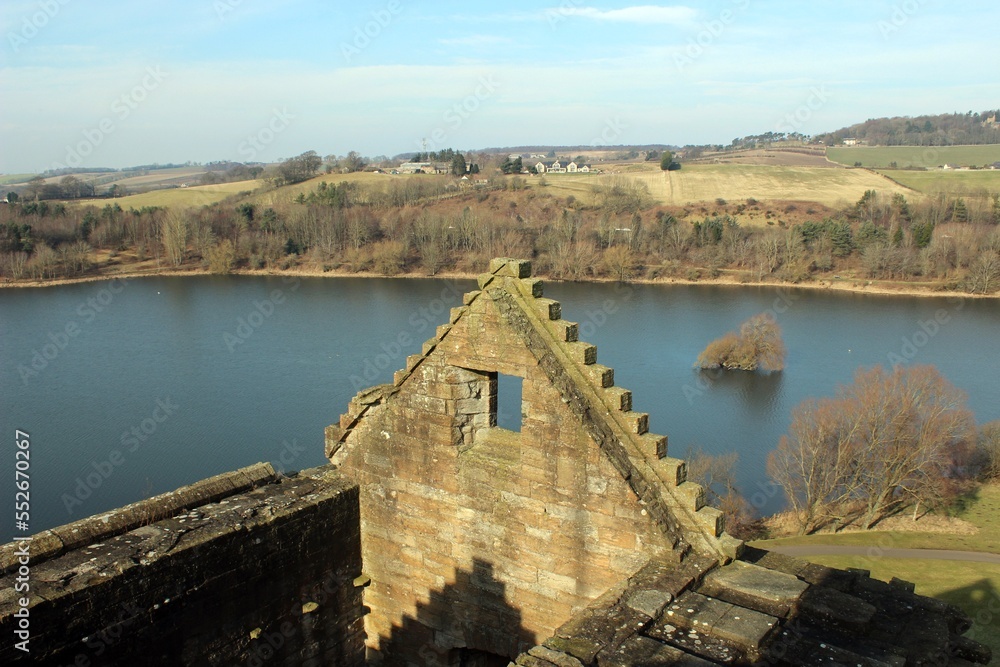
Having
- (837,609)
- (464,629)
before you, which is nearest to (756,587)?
(837,609)

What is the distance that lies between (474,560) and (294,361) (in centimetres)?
3962

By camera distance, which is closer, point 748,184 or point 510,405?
point 510,405

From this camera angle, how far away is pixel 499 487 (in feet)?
24.9

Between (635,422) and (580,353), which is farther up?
(580,353)

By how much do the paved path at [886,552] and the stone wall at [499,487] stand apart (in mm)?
21052

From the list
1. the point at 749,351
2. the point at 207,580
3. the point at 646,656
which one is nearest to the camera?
the point at 646,656

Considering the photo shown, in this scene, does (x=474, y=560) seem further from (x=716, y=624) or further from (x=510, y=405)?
(x=510, y=405)

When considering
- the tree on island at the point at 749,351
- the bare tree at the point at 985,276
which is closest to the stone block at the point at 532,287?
the tree on island at the point at 749,351

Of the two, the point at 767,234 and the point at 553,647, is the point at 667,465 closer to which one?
the point at 553,647

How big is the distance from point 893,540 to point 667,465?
26397 millimetres

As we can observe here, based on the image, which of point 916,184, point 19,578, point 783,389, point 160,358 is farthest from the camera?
point 916,184

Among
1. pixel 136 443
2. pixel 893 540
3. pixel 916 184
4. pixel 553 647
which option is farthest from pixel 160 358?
pixel 916 184

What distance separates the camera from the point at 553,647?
5.29 m

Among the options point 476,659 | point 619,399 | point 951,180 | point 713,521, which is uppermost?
point 951,180
